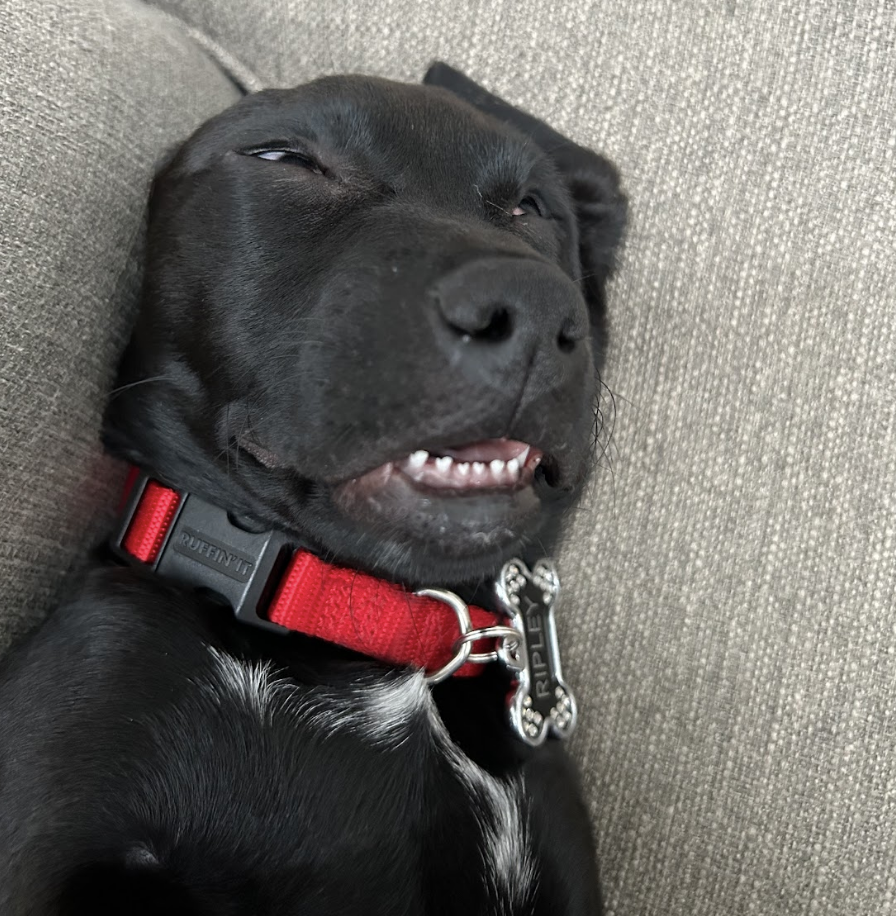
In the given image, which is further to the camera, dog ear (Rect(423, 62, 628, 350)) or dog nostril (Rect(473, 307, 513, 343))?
dog ear (Rect(423, 62, 628, 350))

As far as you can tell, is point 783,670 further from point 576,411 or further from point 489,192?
point 489,192

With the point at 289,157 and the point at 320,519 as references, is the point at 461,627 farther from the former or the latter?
the point at 289,157

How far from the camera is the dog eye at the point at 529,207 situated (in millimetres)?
1424

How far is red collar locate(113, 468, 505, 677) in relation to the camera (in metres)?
1.15

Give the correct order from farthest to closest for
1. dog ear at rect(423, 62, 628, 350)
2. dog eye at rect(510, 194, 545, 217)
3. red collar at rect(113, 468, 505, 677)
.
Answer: dog ear at rect(423, 62, 628, 350) < dog eye at rect(510, 194, 545, 217) < red collar at rect(113, 468, 505, 677)

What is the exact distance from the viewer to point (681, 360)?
1.62m

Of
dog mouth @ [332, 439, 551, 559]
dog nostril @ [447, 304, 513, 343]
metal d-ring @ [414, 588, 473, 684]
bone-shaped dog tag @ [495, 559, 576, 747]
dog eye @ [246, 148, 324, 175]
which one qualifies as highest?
dog nostril @ [447, 304, 513, 343]

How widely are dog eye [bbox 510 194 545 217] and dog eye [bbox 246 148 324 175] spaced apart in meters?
0.36

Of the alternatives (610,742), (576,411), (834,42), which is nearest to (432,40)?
(834,42)

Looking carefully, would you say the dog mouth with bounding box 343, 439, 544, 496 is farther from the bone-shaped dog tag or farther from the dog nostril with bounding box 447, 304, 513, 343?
the bone-shaped dog tag

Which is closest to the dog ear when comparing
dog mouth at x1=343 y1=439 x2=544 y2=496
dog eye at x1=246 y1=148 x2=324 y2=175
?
dog eye at x1=246 y1=148 x2=324 y2=175

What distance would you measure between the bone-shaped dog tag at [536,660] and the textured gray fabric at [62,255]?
0.72 m

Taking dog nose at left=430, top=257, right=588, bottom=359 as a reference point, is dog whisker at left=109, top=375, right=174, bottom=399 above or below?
below

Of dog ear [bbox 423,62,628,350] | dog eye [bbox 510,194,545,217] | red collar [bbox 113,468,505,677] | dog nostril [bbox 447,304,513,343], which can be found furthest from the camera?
dog ear [bbox 423,62,628,350]
